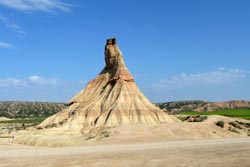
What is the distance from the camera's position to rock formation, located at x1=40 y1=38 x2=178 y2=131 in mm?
72438

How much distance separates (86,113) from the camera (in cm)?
7688

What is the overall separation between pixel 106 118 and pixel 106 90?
1135cm

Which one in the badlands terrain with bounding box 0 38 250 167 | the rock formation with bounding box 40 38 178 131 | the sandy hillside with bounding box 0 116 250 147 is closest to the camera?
the badlands terrain with bounding box 0 38 250 167

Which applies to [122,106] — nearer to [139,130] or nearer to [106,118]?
[106,118]

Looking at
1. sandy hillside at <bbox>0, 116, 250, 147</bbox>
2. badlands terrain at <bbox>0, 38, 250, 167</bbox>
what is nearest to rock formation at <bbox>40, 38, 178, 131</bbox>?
badlands terrain at <bbox>0, 38, 250, 167</bbox>

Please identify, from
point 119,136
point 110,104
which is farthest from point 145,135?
point 110,104

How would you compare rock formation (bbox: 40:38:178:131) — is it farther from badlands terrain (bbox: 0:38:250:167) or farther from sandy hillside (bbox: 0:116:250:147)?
sandy hillside (bbox: 0:116:250:147)

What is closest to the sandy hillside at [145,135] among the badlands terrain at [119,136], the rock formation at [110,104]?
the badlands terrain at [119,136]

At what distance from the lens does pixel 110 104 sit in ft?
252

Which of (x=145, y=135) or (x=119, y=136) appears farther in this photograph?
(x=145, y=135)

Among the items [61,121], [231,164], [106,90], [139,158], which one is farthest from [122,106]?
[231,164]

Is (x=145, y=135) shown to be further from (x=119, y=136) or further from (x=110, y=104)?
(x=110, y=104)

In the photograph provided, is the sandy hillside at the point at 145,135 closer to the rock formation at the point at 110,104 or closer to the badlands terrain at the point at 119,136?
the badlands terrain at the point at 119,136

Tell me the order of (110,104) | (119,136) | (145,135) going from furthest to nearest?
(110,104) < (145,135) < (119,136)
